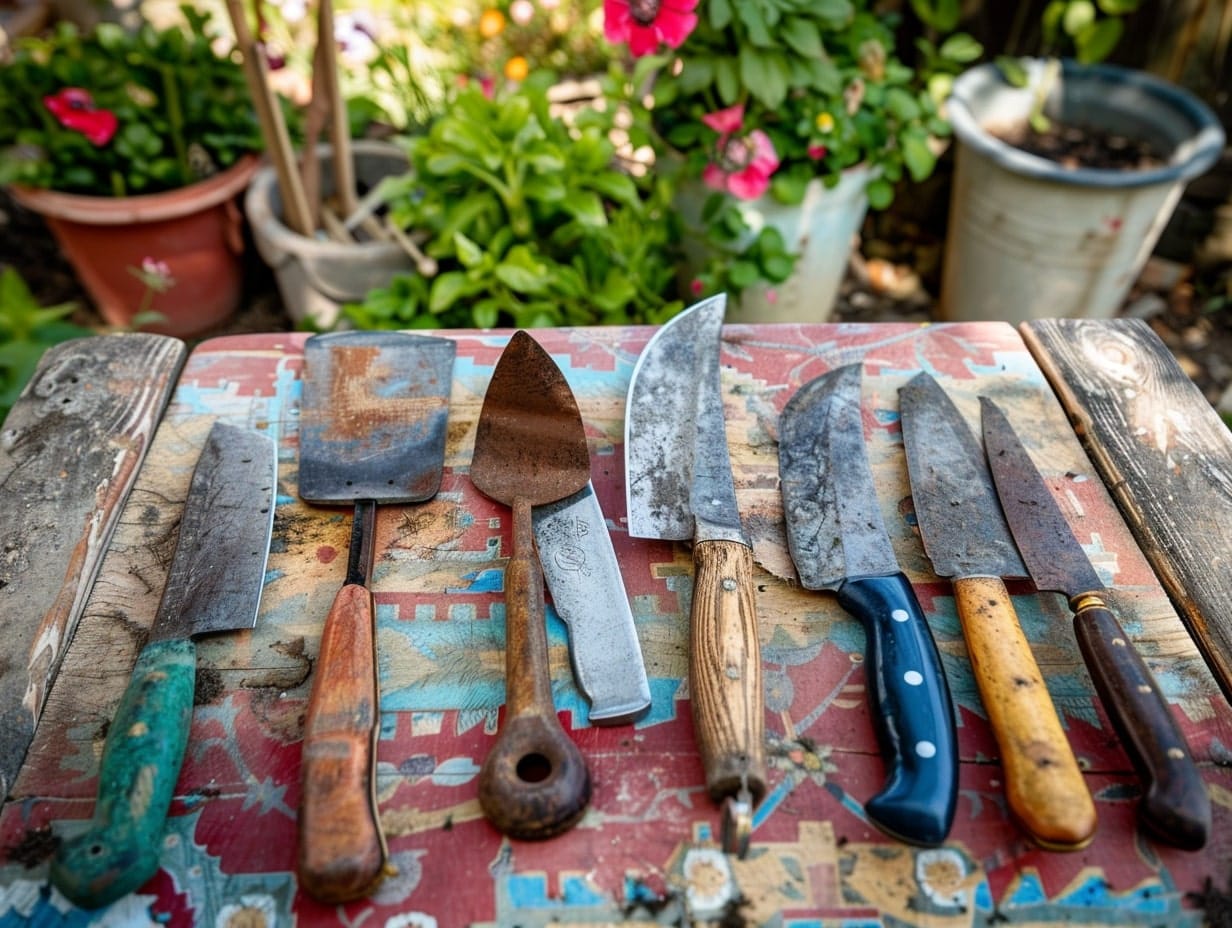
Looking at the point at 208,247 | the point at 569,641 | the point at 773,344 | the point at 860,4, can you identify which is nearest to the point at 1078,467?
the point at 773,344

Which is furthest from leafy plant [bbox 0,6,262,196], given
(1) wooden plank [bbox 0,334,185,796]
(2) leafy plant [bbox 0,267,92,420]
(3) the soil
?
Answer: (1) wooden plank [bbox 0,334,185,796]

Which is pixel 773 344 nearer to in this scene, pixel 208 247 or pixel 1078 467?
pixel 1078 467

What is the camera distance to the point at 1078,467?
3.89 ft

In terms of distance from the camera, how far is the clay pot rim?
223cm

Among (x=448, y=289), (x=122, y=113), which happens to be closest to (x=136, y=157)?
(x=122, y=113)

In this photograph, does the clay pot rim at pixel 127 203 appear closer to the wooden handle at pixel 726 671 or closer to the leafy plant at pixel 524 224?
the leafy plant at pixel 524 224

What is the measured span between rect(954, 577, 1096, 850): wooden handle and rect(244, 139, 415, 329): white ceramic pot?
1723mm

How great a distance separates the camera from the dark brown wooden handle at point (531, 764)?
792 mm

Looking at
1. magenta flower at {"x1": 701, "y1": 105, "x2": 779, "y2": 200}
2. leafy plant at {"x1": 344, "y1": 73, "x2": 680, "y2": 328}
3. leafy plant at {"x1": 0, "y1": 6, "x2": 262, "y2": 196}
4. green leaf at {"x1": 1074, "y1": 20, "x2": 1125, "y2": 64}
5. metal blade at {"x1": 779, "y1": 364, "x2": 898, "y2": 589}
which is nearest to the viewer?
metal blade at {"x1": 779, "y1": 364, "x2": 898, "y2": 589}

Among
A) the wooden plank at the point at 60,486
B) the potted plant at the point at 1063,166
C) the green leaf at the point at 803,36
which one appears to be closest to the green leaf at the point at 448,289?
the wooden plank at the point at 60,486

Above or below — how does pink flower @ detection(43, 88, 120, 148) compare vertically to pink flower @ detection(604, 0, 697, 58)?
below

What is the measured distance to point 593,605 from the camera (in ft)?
3.22

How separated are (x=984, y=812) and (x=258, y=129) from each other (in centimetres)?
253

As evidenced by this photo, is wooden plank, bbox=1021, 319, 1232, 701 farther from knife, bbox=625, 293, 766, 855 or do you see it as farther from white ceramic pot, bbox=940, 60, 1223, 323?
white ceramic pot, bbox=940, 60, 1223, 323
